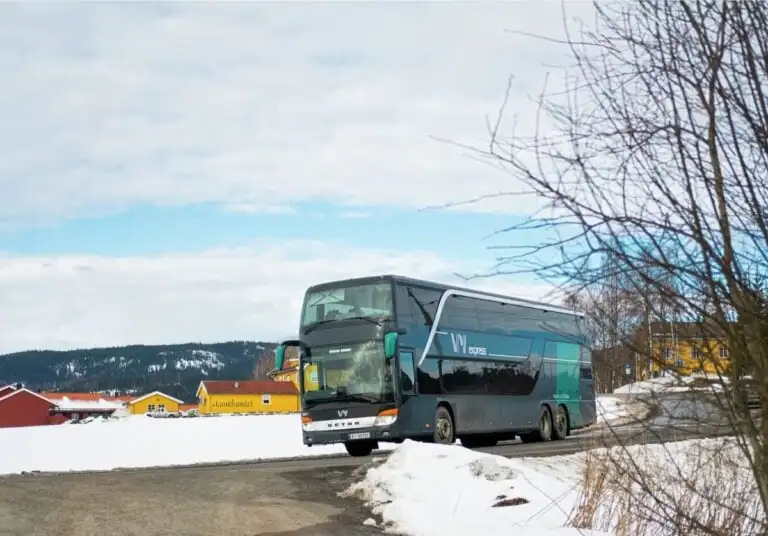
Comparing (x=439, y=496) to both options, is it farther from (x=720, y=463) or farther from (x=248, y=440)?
(x=248, y=440)

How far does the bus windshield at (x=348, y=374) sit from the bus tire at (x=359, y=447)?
165 centimetres

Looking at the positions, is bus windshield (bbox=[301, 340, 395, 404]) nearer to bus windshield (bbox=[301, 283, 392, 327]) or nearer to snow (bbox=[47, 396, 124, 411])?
bus windshield (bbox=[301, 283, 392, 327])

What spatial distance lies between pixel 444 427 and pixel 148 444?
13.7 m

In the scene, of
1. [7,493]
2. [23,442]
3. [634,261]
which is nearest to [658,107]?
[634,261]

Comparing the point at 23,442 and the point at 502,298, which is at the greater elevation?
the point at 502,298

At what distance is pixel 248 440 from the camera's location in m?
33.8

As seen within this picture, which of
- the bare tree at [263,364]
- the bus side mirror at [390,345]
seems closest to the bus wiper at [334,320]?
the bus side mirror at [390,345]

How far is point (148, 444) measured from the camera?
106 ft

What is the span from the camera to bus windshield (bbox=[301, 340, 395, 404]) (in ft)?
68.3

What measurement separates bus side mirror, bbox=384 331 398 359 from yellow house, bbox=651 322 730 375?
16237 millimetres

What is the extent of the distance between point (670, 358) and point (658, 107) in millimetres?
1124

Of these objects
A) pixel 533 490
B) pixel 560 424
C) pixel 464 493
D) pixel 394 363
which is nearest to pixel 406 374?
pixel 394 363

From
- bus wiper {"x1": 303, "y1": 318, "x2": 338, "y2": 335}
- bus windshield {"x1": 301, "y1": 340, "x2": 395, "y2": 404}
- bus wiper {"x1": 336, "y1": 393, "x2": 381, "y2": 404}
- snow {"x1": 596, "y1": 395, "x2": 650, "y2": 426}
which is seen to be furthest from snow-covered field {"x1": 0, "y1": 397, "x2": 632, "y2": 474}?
snow {"x1": 596, "y1": 395, "x2": 650, "y2": 426}

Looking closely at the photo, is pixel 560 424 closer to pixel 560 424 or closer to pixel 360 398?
pixel 560 424
